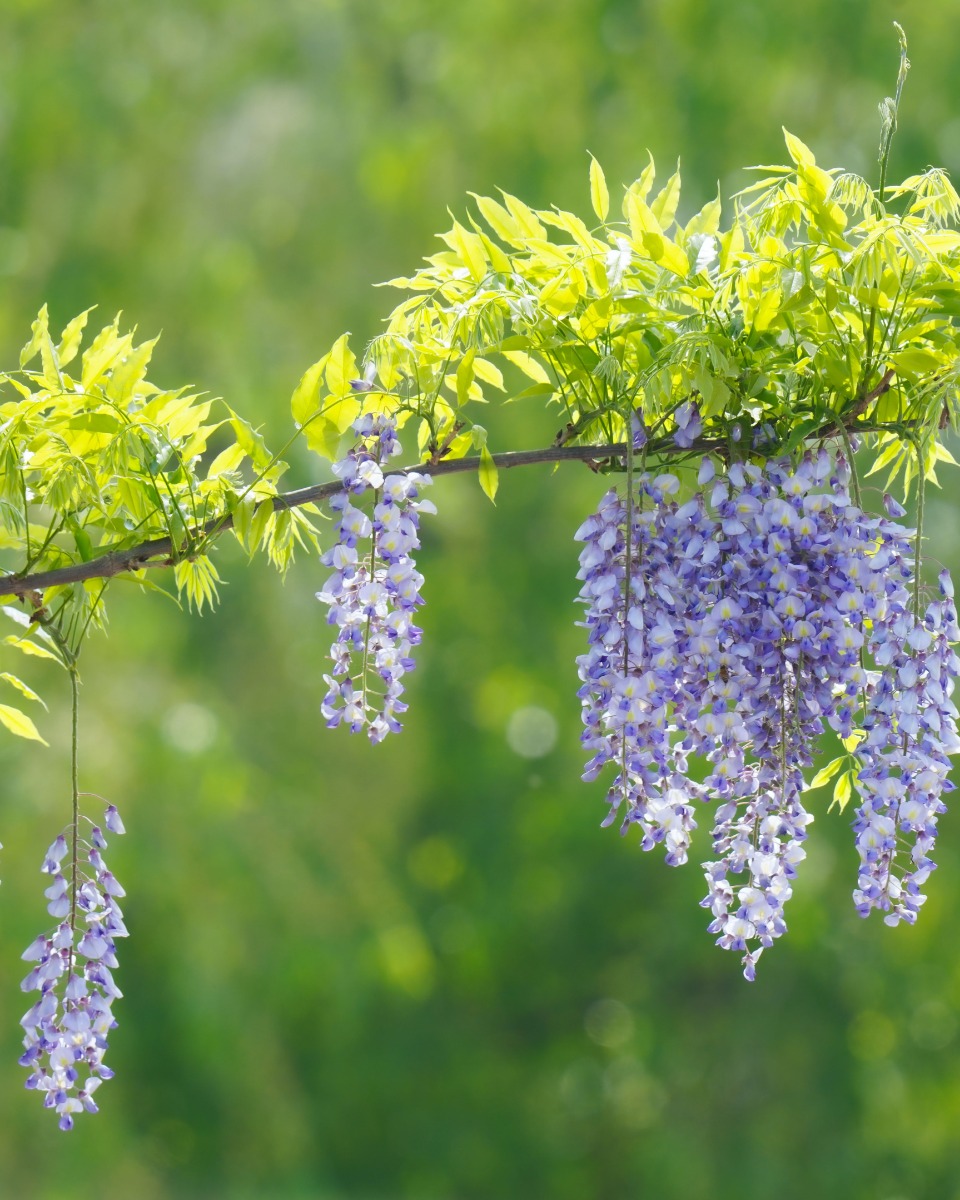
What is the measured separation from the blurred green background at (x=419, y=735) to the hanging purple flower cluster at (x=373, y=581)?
4290 millimetres

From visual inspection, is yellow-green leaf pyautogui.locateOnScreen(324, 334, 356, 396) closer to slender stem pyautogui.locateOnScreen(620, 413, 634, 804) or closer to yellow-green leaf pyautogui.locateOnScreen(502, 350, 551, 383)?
yellow-green leaf pyautogui.locateOnScreen(502, 350, 551, 383)

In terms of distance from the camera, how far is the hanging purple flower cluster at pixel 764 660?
1507 millimetres

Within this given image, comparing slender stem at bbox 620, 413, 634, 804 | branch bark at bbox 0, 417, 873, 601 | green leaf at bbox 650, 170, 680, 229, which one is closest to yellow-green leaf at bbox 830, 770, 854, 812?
slender stem at bbox 620, 413, 634, 804

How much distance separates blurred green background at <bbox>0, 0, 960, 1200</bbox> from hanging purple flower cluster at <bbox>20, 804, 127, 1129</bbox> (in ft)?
13.7

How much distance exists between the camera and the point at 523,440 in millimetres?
6531

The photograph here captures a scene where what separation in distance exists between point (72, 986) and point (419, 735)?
526 centimetres

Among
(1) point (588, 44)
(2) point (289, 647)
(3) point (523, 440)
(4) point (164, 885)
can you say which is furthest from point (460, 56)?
(4) point (164, 885)

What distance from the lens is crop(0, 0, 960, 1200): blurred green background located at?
20.2 ft

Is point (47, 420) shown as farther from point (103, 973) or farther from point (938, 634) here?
point (938, 634)

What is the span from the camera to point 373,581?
61.5 inches

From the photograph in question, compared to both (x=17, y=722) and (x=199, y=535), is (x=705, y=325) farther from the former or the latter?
(x=17, y=722)

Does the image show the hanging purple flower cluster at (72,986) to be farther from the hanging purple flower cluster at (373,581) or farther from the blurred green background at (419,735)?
the blurred green background at (419,735)

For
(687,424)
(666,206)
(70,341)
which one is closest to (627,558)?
(687,424)

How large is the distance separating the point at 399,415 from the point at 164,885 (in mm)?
4491
